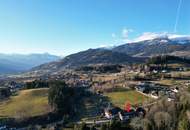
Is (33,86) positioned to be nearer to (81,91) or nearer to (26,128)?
(81,91)

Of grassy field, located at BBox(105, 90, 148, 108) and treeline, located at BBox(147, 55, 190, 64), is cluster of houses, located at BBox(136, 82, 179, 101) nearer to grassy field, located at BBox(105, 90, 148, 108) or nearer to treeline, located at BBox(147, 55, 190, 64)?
grassy field, located at BBox(105, 90, 148, 108)

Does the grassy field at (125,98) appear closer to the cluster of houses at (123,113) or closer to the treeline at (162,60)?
the cluster of houses at (123,113)

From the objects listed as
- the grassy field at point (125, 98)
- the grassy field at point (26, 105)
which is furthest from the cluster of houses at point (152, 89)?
the grassy field at point (26, 105)

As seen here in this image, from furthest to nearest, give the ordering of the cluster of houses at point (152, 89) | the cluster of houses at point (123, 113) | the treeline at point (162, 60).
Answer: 1. the treeline at point (162, 60)
2. the cluster of houses at point (152, 89)
3. the cluster of houses at point (123, 113)

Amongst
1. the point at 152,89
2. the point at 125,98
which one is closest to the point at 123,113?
A: the point at 125,98

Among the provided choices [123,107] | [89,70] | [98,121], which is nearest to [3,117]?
[98,121]

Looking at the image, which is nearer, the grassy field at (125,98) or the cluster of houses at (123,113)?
the cluster of houses at (123,113)

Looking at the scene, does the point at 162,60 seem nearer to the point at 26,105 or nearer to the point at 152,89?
the point at 152,89
